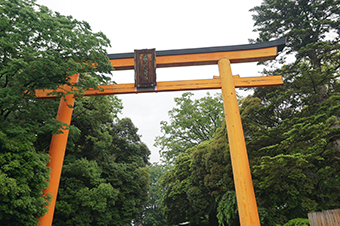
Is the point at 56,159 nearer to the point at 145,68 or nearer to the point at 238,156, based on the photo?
the point at 145,68

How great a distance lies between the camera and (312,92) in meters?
7.24

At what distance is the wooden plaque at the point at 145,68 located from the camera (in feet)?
20.9

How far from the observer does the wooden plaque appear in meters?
6.38

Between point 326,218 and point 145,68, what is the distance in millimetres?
5456

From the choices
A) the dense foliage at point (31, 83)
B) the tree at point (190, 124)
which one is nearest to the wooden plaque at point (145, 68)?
the dense foliage at point (31, 83)

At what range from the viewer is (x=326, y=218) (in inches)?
165

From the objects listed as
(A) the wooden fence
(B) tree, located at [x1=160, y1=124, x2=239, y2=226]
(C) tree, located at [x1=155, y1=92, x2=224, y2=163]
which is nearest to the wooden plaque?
(B) tree, located at [x1=160, y1=124, x2=239, y2=226]

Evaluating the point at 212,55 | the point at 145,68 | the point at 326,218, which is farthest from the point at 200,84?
the point at 326,218

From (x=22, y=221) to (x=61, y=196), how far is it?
4496mm

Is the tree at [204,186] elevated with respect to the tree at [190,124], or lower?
lower

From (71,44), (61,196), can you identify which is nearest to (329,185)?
(71,44)

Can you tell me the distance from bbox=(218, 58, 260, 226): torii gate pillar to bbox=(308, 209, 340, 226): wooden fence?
1109 mm

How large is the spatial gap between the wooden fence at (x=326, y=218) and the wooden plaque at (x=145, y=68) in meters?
4.82

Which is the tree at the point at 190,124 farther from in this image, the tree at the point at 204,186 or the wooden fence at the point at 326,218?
the wooden fence at the point at 326,218
